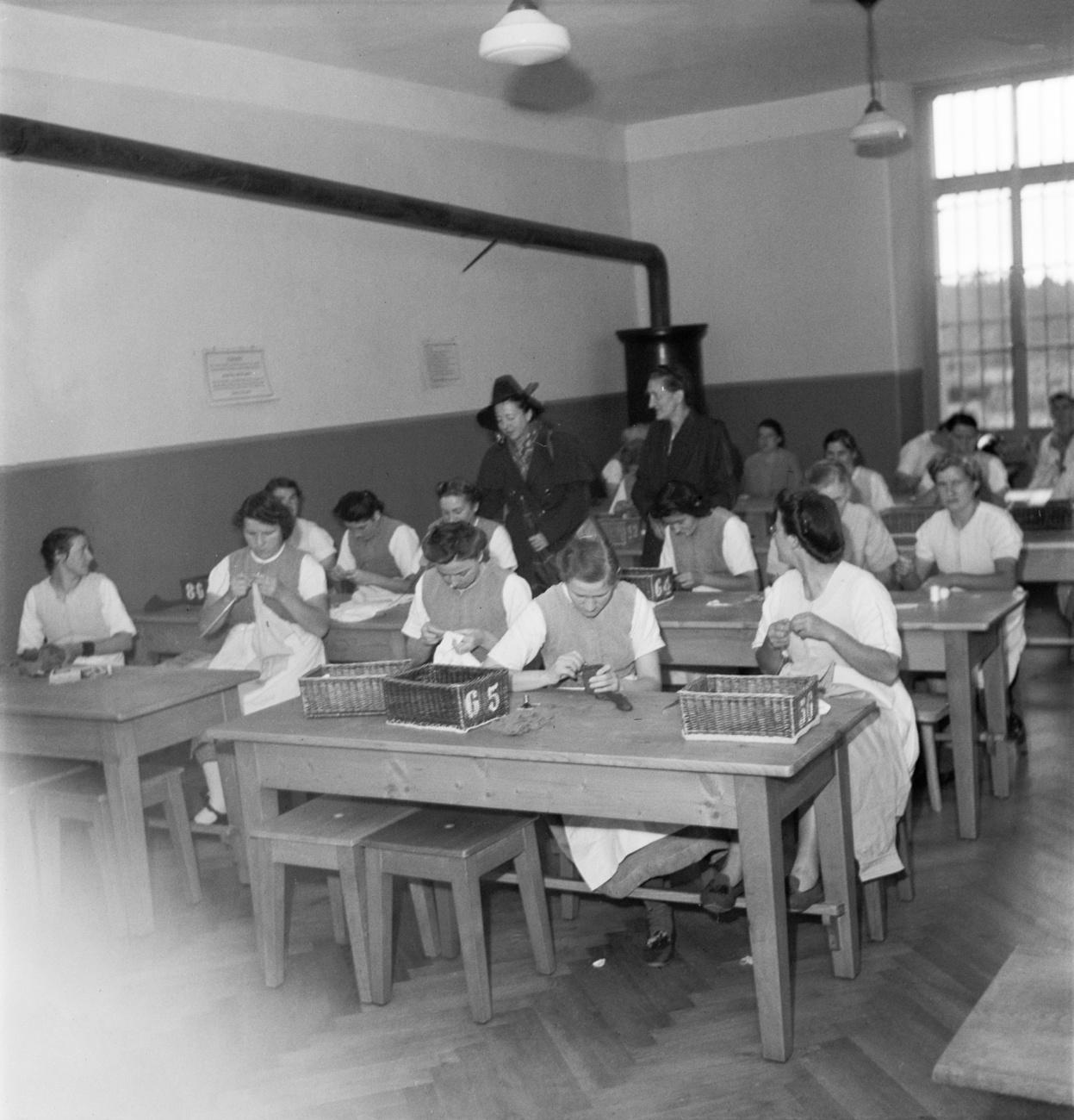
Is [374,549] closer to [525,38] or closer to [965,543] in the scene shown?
[525,38]

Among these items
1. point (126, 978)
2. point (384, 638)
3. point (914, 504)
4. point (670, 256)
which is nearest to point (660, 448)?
point (384, 638)

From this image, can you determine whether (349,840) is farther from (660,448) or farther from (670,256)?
(670,256)

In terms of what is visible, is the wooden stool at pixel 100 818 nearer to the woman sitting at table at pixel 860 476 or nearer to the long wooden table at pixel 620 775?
the long wooden table at pixel 620 775

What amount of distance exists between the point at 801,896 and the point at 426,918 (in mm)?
1156

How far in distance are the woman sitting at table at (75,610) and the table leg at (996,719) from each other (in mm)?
3420

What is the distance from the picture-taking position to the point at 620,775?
133 inches

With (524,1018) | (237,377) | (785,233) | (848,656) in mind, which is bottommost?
(524,1018)

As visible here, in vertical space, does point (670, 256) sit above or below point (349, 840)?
above

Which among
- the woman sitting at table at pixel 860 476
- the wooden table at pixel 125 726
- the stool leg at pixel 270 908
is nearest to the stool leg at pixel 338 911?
the stool leg at pixel 270 908

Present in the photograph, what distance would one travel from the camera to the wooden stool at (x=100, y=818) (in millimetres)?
4602

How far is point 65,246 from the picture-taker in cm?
630

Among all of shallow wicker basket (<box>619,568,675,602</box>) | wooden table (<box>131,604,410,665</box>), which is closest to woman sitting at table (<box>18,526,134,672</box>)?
wooden table (<box>131,604,410,665</box>)

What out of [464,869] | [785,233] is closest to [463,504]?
[464,869]

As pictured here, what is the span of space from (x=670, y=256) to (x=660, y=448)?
513cm
